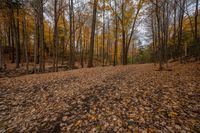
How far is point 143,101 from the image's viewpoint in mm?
4523

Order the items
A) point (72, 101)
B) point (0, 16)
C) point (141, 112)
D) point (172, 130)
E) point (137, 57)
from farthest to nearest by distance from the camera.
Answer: point (137, 57), point (0, 16), point (72, 101), point (141, 112), point (172, 130)

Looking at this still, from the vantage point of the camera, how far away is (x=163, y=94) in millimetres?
5004

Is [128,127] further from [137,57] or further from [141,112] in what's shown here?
[137,57]

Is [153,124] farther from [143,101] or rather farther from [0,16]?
[0,16]

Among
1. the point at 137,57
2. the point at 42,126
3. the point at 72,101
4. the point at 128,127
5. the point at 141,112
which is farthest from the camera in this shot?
the point at 137,57

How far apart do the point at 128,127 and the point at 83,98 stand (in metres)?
2.22

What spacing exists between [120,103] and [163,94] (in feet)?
5.38

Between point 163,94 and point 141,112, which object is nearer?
point 141,112

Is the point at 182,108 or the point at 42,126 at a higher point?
the point at 182,108

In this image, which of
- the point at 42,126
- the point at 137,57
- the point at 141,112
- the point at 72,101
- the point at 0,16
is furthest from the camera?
the point at 137,57

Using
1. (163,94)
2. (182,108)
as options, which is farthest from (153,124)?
(163,94)

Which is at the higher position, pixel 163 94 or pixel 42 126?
pixel 163 94

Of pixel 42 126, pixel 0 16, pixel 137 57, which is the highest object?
pixel 0 16

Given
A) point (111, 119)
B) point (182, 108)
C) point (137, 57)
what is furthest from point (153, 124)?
point (137, 57)
